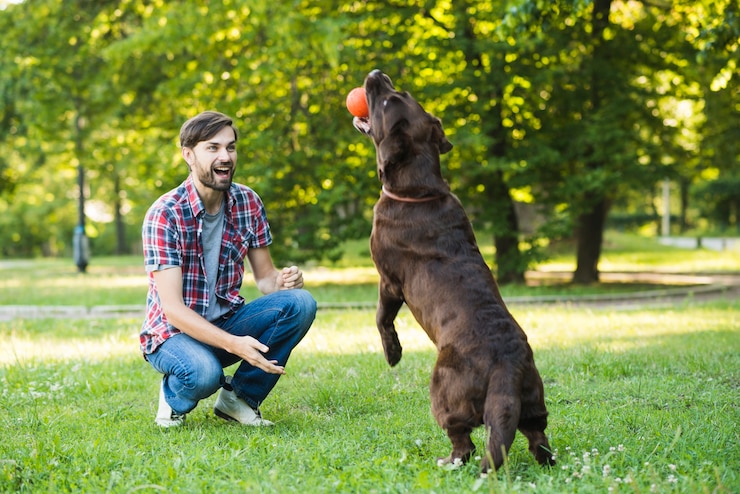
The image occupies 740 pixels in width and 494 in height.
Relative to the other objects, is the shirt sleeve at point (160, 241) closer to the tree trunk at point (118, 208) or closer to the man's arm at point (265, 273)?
the man's arm at point (265, 273)

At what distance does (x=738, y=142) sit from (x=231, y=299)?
1439 cm

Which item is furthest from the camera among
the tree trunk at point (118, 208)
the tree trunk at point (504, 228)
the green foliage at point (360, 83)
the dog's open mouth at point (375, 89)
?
the tree trunk at point (118, 208)

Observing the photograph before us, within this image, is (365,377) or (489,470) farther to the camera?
(365,377)

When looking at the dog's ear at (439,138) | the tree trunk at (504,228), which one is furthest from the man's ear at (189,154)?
the tree trunk at (504,228)

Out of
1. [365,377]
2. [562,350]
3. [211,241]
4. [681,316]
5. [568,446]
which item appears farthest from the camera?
[681,316]

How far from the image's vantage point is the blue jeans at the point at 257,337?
4461 mm

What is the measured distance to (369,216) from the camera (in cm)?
1543

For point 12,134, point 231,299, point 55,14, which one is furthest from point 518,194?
point 231,299

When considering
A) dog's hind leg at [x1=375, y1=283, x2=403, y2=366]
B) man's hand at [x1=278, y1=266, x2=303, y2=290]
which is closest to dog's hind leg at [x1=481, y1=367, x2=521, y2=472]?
dog's hind leg at [x1=375, y1=283, x2=403, y2=366]

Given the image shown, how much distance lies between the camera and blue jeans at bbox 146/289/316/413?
14.6 ft

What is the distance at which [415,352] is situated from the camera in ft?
22.8

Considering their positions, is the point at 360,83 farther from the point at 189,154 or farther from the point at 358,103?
the point at 358,103

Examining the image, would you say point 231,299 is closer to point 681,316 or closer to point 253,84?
point 681,316

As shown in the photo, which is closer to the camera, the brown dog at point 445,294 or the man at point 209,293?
the brown dog at point 445,294
